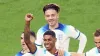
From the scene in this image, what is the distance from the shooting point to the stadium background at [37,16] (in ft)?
50.8

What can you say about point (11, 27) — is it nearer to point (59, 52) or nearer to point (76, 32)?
point (76, 32)

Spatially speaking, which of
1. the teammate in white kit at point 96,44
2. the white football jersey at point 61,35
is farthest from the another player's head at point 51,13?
the teammate in white kit at point 96,44

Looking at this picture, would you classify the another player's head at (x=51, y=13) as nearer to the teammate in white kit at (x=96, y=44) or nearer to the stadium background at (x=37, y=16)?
the teammate in white kit at (x=96, y=44)

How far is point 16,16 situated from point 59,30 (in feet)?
24.6

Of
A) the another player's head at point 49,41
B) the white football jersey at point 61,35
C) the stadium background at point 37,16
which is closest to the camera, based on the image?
the another player's head at point 49,41

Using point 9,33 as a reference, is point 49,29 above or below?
above

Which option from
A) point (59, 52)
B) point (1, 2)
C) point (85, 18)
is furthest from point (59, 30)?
point (1, 2)

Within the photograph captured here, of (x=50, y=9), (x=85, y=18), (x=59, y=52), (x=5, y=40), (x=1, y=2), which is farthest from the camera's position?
(x=1, y=2)

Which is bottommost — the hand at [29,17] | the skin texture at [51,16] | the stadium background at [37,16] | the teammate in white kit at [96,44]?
the stadium background at [37,16]

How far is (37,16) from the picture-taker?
16.8 metres

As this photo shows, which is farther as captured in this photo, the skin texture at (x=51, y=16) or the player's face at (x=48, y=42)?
the skin texture at (x=51, y=16)

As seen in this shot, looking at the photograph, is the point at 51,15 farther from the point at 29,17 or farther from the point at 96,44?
the point at 29,17

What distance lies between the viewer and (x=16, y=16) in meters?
16.9

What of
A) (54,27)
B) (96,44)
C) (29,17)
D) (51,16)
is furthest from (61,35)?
(29,17)
